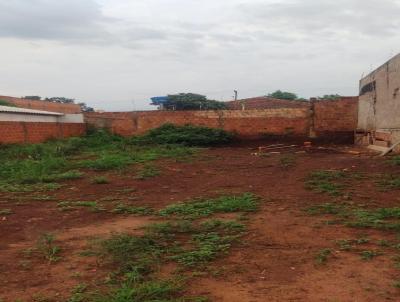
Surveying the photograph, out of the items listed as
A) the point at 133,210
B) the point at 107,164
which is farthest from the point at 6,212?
the point at 107,164

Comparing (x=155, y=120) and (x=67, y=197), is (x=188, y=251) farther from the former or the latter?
(x=155, y=120)

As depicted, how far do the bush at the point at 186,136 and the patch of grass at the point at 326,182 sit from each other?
323 inches

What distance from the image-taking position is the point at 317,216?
5.53 m

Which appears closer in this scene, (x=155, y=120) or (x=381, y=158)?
(x=381, y=158)

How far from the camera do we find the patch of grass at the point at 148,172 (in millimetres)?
9555

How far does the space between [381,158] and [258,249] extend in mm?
7544

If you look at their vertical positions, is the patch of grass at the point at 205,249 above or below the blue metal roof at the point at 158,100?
below

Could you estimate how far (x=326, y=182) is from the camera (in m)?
7.91

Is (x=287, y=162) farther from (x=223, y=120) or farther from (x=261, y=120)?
(x=223, y=120)

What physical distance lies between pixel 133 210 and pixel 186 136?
10.7 m

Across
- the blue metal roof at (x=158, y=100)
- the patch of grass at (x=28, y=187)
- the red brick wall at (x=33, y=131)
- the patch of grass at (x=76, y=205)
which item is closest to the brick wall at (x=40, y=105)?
the blue metal roof at (x=158, y=100)

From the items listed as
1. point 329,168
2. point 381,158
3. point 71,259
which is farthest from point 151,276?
point 381,158

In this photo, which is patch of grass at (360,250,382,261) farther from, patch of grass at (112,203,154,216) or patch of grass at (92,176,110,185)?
patch of grass at (92,176,110,185)

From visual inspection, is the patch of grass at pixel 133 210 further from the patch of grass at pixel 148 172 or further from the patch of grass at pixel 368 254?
the patch of grass at pixel 368 254
